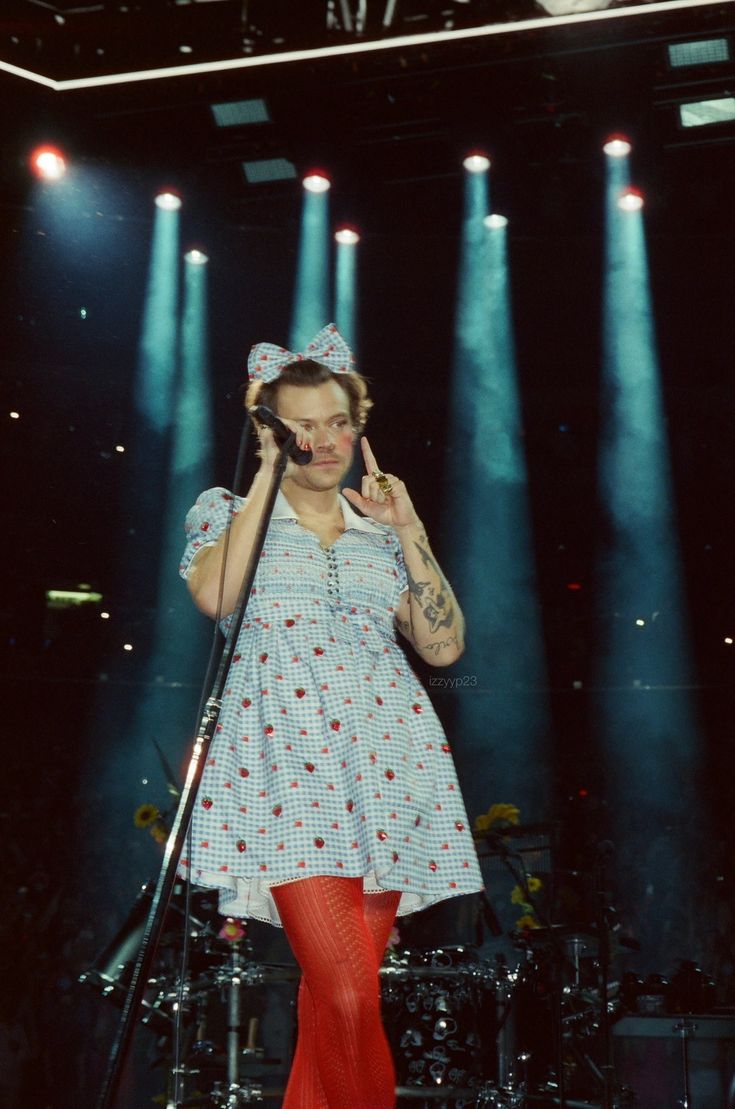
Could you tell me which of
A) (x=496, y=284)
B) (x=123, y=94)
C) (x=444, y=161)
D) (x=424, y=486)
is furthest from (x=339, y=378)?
(x=424, y=486)

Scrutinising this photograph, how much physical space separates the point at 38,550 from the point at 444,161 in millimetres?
4291

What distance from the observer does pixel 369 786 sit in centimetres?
197

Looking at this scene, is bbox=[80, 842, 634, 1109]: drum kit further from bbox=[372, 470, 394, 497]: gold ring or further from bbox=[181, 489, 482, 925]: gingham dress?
bbox=[372, 470, 394, 497]: gold ring

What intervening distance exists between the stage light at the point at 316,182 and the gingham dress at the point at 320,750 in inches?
156

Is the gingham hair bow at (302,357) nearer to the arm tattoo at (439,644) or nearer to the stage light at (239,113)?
the arm tattoo at (439,644)

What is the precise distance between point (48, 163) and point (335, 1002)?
490 cm

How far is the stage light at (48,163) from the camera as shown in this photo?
5461 millimetres

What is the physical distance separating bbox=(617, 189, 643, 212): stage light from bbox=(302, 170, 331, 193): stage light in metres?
1.62

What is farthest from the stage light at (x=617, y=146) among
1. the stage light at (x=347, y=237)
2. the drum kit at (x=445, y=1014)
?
the drum kit at (x=445, y=1014)

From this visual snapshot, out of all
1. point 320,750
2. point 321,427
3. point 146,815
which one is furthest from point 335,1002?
point 146,815

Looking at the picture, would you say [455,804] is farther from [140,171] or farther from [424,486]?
[424,486]

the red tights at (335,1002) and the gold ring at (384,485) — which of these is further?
the gold ring at (384,485)

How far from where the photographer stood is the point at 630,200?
6168 millimetres

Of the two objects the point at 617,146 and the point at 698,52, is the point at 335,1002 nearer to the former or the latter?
the point at 698,52
